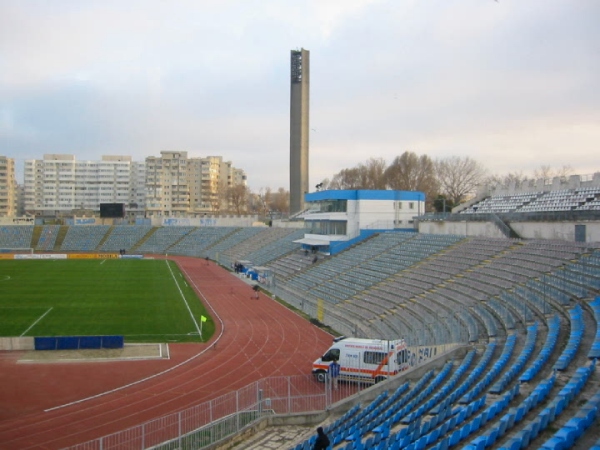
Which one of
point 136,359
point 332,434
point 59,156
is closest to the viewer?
point 332,434

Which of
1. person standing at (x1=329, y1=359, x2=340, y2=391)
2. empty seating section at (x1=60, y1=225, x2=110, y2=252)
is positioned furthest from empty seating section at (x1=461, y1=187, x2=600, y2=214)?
empty seating section at (x1=60, y1=225, x2=110, y2=252)

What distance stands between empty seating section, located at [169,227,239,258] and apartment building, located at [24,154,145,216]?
59228 millimetres

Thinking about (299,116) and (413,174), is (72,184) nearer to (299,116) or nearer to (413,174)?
(299,116)

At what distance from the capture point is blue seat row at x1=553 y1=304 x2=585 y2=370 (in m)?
12.7

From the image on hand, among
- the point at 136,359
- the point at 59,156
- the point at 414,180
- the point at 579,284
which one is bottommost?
the point at 136,359

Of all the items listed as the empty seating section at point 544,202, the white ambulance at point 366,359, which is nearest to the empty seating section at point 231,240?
the empty seating section at point 544,202

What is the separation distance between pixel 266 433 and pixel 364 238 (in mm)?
35792

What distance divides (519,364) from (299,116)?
273 feet

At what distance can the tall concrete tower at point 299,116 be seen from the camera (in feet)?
309

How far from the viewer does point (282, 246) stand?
2507 inches

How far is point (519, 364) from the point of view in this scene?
44.9 feet

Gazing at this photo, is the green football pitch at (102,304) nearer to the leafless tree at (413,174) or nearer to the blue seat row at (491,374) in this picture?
the blue seat row at (491,374)

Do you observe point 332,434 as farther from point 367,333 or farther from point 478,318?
point 367,333

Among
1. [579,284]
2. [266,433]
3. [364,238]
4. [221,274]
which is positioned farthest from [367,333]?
[221,274]
